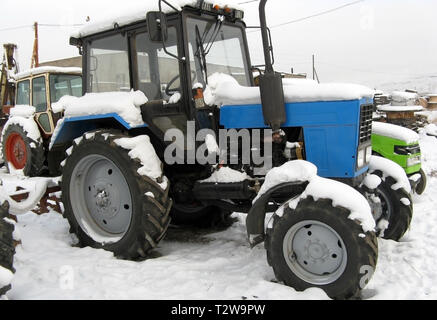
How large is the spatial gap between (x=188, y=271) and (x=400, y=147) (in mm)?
3503

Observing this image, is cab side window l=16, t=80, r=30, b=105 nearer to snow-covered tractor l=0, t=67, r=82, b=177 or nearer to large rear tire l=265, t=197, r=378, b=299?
snow-covered tractor l=0, t=67, r=82, b=177

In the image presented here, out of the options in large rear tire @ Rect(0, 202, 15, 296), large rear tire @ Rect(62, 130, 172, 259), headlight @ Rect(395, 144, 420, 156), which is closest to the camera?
large rear tire @ Rect(0, 202, 15, 296)

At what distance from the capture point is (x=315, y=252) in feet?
10.2

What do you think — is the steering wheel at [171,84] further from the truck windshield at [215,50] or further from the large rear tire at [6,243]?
the large rear tire at [6,243]

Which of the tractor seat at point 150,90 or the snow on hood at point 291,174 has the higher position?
the tractor seat at point 150,90

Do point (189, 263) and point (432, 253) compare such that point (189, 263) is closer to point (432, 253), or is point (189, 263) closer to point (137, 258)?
point (137, 258)

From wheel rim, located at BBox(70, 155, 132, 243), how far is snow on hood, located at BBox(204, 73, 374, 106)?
126 cm

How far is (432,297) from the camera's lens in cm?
296

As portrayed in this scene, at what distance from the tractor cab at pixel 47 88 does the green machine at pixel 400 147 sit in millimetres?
6534

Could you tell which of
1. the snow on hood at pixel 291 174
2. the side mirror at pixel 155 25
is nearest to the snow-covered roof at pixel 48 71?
the side mirror at pixel 155 25

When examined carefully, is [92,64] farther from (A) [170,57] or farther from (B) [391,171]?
(B) [391,171]

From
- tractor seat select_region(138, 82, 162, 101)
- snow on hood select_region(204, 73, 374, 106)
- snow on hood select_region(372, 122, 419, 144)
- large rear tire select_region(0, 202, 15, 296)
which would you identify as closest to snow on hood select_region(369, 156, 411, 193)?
snow on hood select_region(204, 73, 374, 106)

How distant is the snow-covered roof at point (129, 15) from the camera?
3748 millimetres

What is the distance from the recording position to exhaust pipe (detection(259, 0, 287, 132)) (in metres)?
3.41
